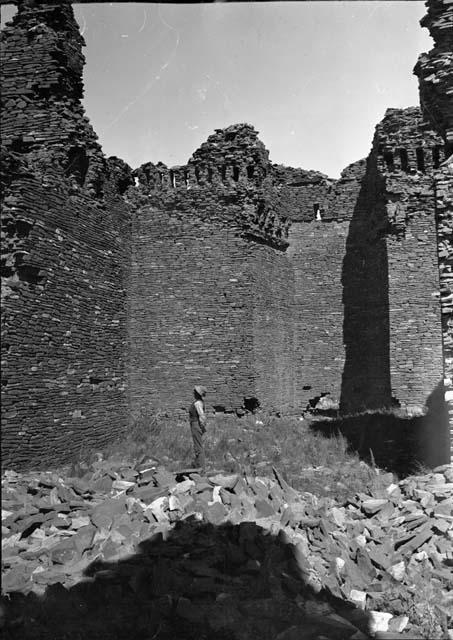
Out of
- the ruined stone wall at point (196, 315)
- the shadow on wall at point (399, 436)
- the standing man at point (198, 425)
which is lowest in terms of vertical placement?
the shadow on wall at point (399, 436)

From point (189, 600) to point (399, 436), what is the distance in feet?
27.4

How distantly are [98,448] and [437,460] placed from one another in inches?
278

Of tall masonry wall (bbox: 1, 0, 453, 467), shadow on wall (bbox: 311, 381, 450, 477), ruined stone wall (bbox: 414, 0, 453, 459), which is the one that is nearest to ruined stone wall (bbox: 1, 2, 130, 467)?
tall masonry wall (bbox: 1, 0, 453, 467)

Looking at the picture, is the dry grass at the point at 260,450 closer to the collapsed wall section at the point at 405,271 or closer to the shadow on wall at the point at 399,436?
the shadow on wall at the point at 399,436

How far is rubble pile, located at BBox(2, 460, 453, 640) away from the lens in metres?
5.59

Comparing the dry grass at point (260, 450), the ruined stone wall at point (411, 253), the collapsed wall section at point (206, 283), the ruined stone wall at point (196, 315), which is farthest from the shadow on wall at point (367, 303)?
the ruined stone wall at point (196, 315)

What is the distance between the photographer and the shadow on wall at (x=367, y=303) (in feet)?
53.7

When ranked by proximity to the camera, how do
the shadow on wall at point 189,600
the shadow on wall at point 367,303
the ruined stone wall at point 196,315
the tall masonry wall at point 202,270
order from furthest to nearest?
the shadow on wall at point 367,303, the ruined stone wall at point 196,315, the tall masonry wall at point 202,270, the shadow on wall at point 189,600

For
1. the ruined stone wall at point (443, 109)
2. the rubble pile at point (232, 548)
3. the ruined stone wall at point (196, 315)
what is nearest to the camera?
the rubble pile at point (232, 548)

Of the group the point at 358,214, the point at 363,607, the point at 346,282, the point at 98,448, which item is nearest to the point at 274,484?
the point at 363,607

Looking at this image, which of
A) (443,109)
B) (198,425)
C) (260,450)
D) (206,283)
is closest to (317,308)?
(206,283)

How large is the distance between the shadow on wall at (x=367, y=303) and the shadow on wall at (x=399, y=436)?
177 centimetres

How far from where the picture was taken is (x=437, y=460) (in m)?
9.70

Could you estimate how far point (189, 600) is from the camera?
558 centimetres
